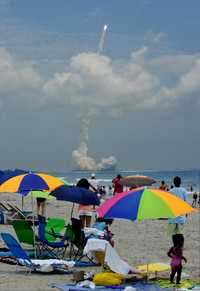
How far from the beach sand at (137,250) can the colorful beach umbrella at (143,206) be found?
1615 mm

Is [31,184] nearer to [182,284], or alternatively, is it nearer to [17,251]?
[17,251]

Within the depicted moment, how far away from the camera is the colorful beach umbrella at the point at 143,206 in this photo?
30.3ft

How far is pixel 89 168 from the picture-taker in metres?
178

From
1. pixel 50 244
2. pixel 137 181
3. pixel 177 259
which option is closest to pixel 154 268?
pixel 177 259

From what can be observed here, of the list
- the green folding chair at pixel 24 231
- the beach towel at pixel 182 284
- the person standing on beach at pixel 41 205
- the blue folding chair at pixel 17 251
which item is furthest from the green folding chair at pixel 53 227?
the person standing on beach at pixel 41 205

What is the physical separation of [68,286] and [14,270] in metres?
2.09

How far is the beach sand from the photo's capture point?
10070mm

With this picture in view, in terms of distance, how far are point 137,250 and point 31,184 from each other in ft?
11.5

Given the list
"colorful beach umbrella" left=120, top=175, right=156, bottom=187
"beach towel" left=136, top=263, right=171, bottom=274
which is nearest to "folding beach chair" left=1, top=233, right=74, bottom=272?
"beach towel" left=136, top=263, right=171, bottom=274

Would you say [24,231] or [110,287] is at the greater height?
[24,231]

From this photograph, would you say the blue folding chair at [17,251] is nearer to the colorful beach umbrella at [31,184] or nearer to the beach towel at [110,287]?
the beach towel at [110,287]

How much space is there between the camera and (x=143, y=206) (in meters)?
9.34

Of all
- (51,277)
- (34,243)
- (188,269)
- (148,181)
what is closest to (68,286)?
(51,277)

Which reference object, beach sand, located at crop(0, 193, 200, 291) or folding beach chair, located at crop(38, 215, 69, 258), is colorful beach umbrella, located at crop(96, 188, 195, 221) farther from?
folding beach chair, located at crop(38, 215, 69, 258)
